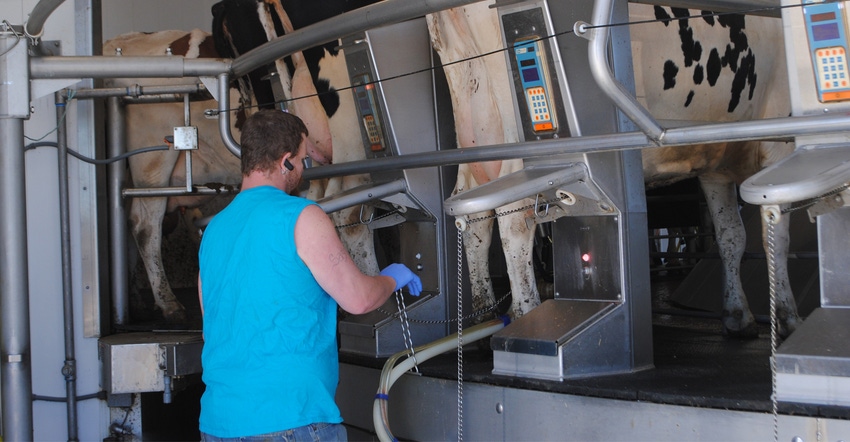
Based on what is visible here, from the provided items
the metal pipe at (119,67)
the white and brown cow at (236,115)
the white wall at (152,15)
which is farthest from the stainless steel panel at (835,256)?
the white wall at (152,15)

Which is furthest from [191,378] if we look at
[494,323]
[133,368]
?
[494,323]

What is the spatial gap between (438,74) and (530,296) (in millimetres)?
1206

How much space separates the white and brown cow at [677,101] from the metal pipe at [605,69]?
1.02m

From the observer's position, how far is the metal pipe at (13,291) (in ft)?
12.7

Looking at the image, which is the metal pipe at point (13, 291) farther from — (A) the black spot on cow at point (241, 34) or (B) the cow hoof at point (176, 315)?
(B) the cow hoof at point (176, 315)

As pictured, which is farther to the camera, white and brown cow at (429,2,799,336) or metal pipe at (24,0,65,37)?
white and brown cow at (429,2,799,336)

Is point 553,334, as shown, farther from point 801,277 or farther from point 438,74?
point 801,277

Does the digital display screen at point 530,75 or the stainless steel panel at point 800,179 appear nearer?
the stainless steel panel at point 800,179

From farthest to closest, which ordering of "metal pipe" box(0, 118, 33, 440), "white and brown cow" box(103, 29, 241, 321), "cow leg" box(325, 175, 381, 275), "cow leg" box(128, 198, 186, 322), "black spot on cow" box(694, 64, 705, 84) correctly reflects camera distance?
"cow leg" box(128, 198, 186, 322) → "white and brown cow" box(103, 29, 241, 321) → "cow leg" box(325, 175, 381, 275) → "black spot on cow" box(694, 64, 705, 84) → "metal pipe" box(0, 118, 33, 440)

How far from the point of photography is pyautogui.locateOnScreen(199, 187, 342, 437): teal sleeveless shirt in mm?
2473

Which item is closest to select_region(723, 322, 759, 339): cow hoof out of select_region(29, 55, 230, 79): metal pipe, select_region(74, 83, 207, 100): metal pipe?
select_region(29, 55, 230, 79): metal pipe

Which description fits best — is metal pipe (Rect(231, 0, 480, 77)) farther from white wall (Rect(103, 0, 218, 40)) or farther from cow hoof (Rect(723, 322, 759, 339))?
white wall (Rect(103, 0, 218, 40))

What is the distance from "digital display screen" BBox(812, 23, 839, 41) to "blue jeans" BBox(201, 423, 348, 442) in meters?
1.90

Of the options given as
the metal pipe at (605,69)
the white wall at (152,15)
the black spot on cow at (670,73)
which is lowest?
the metal pipe at (605,69)
